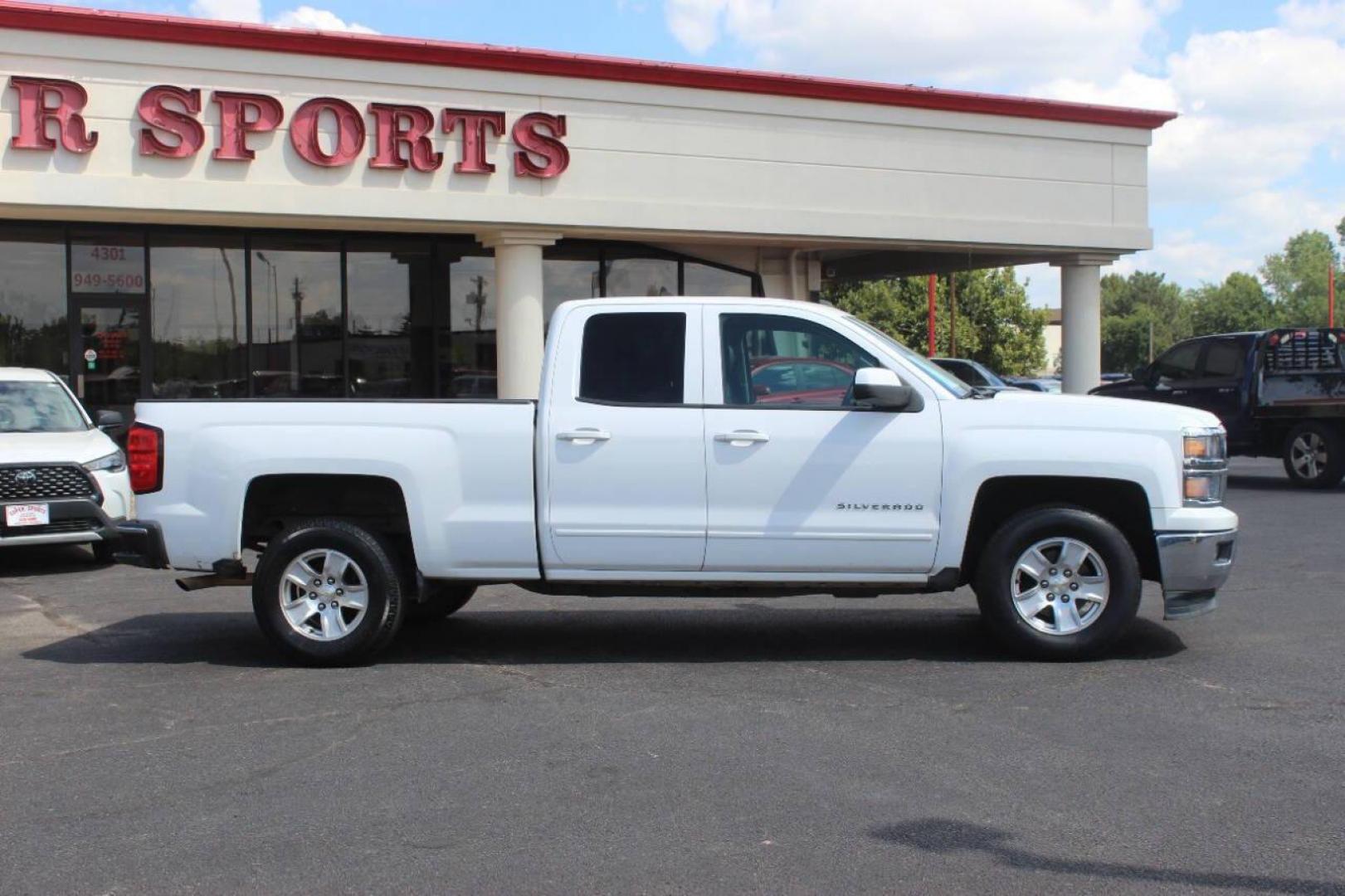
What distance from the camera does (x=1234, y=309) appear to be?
121m

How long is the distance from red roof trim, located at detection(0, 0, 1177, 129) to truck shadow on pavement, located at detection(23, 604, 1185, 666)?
1007cm

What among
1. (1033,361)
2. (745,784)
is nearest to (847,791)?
(745,784)

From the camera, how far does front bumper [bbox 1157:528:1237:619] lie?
24.4 ft

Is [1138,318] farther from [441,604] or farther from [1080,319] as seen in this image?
[441,604]

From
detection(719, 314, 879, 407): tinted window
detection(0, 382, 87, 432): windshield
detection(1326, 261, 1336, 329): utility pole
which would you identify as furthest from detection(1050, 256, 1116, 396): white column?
detection(1326, 261, 1336, 329): utility pole

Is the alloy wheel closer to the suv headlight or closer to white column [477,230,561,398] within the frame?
the suv headlight

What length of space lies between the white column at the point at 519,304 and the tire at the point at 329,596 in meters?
11.7

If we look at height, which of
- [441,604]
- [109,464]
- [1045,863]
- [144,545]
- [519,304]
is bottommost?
[1045,863]

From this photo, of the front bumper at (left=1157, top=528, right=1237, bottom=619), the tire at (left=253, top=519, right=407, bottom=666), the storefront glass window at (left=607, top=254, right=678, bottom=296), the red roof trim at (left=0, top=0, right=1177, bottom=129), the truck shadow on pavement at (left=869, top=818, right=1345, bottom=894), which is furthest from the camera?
the storefront glass window at (left=607, top=254, right=678, bottom=296)

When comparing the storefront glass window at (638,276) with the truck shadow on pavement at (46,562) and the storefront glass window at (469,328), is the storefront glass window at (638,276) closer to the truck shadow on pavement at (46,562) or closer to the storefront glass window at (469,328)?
the storefront glass window at (469,328)

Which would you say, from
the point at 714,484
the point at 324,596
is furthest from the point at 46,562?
the point at 714,484

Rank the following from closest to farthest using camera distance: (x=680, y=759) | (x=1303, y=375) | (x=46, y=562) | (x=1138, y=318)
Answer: (x=680, y=759) < (x=46, y=562) < (x=1303, y=375) < (x=1138, y=318)

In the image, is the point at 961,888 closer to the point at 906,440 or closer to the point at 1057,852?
the point at 1057,852

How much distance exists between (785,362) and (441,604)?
280cm
